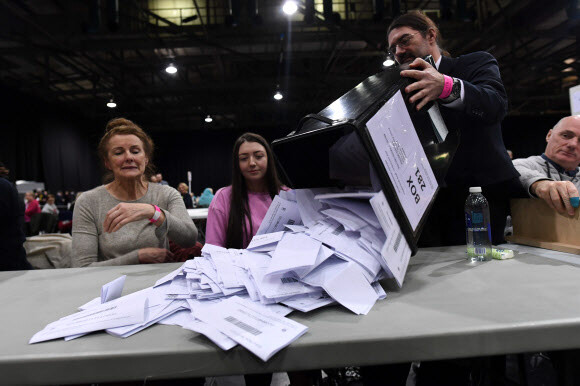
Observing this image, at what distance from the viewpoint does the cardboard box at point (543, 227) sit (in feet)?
2.85

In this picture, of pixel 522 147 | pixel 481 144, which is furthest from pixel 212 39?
pixel 522 147

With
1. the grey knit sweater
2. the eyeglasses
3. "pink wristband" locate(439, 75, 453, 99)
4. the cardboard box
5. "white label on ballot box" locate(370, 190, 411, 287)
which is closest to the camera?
"white label on ballot box" locate(370, 190, 411, 287)

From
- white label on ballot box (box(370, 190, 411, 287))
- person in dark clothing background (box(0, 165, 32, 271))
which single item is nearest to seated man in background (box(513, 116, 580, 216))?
white label on ballot box (box(370, 190, 411, 287))

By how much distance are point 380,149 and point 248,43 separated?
6.56 m

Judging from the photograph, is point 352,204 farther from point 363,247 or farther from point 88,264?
point 88,264

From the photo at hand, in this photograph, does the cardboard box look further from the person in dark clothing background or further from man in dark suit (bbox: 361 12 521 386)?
the person in dark clothing background

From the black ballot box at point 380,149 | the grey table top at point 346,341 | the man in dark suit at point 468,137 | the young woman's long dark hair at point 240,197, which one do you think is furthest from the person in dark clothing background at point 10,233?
the man in dark suit at point 468,137

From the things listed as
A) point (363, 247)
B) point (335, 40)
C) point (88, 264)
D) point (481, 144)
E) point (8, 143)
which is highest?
point (335, 40)

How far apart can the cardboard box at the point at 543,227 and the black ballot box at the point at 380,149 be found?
361 mm

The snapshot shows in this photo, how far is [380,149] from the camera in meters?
0.56

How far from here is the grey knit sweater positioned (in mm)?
1312

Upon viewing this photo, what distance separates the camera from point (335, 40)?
20.4 feet

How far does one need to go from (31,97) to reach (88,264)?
1013cm

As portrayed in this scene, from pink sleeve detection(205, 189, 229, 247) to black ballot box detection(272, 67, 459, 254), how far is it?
0.81 meters
